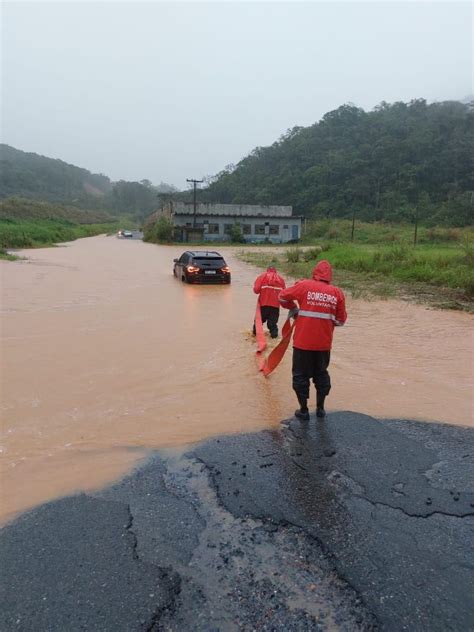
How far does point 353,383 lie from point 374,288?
1027 centimetres

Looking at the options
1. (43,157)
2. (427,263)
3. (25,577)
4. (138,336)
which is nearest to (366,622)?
(25,577)

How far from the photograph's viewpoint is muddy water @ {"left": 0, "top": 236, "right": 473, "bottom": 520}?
4.53 metres

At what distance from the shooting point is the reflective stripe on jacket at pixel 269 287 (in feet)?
28.1

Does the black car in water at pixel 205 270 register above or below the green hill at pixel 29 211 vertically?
below

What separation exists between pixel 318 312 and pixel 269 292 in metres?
3.66

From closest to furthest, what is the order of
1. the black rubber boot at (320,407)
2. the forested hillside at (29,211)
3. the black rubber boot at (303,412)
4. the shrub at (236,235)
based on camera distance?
the black rubber boot at (303,412) < the black rubber boot at (320,407) < the shrub at (236,235) < the forested hillside at (29,211)

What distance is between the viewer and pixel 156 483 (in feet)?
12.7

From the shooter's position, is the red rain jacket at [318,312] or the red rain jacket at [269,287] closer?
the red rain jacket at [318,312]

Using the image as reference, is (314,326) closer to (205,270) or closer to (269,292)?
(269,292)

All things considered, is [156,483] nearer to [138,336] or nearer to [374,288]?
[138,336]

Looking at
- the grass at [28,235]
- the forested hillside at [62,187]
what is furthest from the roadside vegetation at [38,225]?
the forested hillside at [62,187]

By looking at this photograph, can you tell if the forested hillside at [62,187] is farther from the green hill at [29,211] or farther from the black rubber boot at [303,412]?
the black rubber boot at [303,412]

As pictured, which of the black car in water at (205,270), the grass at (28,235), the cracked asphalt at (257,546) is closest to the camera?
the cracked asphalt at (257,546)

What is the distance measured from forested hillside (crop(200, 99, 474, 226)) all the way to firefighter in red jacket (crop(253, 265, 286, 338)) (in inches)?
1840
